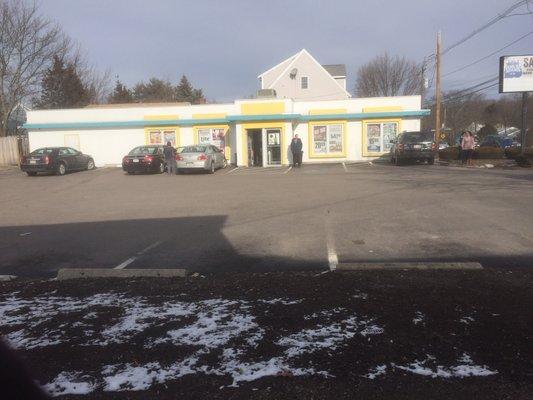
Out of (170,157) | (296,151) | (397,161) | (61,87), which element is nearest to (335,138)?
(296,151)

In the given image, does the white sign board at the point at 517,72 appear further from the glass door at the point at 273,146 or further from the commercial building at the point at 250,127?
the glass door at the point at 273,146

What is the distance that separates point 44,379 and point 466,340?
3386 millimetres

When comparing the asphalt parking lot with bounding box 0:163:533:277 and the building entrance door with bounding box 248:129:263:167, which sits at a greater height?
the building entrance door with bounding box 248:129:263:167

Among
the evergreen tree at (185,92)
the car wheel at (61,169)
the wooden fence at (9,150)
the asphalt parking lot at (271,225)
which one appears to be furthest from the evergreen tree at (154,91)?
the asphalt parking lot at (271,225)

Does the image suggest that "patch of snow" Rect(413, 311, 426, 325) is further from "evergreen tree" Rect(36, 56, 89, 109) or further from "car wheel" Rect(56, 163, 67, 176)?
"evergreen tree" Rect(36, 56, 89, 109)

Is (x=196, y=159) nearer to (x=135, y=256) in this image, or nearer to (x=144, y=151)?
(x=144, y=151)

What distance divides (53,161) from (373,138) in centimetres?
1807

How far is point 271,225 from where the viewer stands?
9.83 metres

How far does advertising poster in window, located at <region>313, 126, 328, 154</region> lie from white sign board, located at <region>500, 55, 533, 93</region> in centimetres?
993

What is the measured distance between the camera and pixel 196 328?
443 cm

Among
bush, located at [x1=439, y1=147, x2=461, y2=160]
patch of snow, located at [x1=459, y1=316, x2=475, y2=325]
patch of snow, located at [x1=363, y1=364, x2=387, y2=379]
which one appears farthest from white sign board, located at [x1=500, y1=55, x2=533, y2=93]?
patch of snow, located at [x1=363, y1=364, x2=387, y2=379]

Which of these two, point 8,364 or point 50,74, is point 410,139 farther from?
point 50,74

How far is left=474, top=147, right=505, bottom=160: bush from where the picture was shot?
26.2 meters

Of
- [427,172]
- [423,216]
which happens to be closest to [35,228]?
[423,216]
